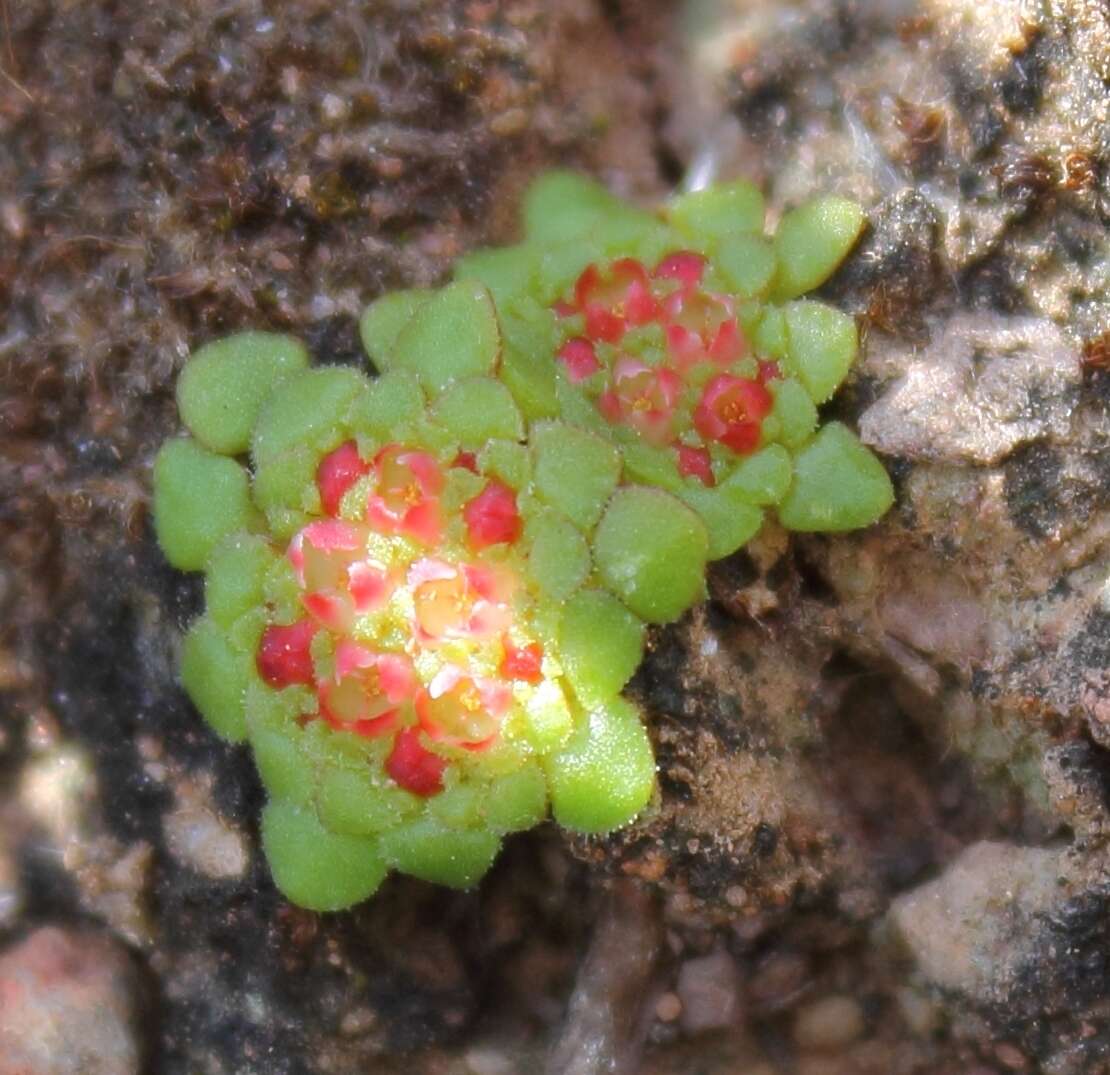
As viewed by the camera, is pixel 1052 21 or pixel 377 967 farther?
pixel 377 967

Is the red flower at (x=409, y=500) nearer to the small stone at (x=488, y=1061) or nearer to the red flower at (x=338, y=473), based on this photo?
the red flower at (x=338, y=473)

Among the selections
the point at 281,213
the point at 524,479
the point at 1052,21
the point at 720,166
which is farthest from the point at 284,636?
the point at 1052,21

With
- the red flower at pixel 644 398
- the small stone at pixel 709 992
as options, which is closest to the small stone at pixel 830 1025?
the small stone at pixel 709 992

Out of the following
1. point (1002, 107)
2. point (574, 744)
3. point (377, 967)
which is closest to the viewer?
point (574, 744)

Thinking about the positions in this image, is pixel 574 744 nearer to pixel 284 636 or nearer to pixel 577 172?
pixel 284 636

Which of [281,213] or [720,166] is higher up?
[720,166]

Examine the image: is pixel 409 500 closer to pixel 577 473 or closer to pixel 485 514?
pixel 485 514

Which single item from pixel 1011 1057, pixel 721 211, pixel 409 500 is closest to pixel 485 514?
pixel 409 500

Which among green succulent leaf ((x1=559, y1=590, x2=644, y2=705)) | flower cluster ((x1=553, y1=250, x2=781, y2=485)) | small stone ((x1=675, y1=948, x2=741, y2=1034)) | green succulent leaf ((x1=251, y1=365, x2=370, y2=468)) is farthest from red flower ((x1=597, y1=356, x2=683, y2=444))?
small stone ((x1=675, y1=948, x2=741, y2=1034))
